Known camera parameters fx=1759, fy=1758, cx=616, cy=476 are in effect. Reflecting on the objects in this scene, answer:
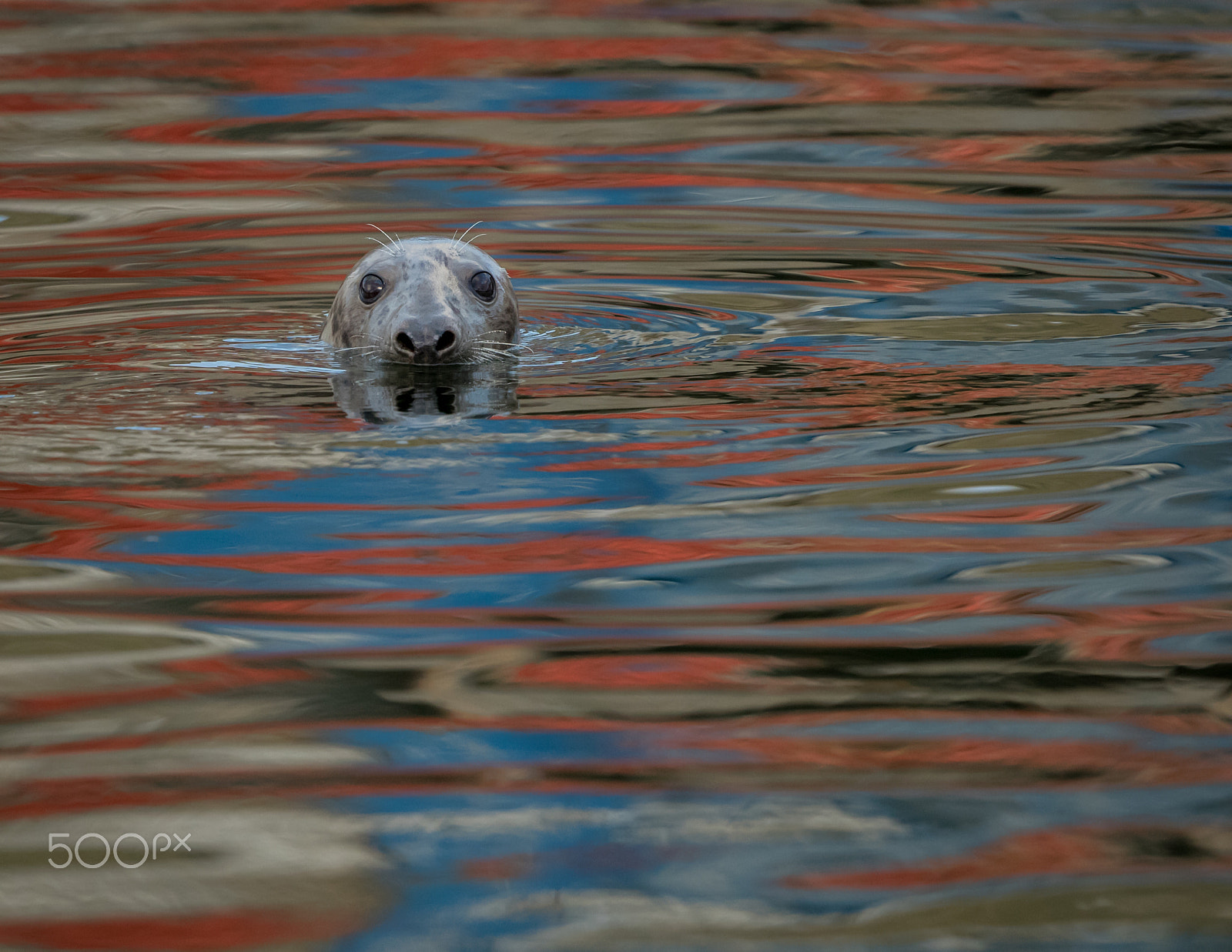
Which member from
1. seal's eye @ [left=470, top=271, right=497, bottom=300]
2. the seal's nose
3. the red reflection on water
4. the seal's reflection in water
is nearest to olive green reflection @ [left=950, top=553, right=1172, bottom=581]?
the red reflection on water

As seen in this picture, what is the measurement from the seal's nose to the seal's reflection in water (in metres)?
0.09

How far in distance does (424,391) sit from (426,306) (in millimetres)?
412

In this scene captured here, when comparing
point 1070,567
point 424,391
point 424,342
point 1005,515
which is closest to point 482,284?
point 424,342

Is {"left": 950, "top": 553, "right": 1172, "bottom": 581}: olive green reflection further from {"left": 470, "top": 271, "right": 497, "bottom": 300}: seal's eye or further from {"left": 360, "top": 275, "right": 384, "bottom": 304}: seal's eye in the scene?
{"left": 360, "top": 275, "right": 384, "bottom": 304}: seal's eye

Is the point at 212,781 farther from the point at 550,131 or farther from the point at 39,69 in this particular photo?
the point at 39,69

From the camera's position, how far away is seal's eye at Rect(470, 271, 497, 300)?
21.4 ft

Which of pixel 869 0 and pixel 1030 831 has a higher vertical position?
pixel 869 0

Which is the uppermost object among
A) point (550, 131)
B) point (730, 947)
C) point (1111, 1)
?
point (1111, 1)

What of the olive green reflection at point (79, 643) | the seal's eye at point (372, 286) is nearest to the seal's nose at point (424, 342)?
the seal's eye at point (372, 286)

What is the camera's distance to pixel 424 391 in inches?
230

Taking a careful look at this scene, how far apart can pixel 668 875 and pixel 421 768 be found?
581 mm

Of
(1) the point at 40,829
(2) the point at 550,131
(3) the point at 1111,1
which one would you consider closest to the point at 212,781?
(1) the point at 40,829

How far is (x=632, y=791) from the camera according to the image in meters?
2.99

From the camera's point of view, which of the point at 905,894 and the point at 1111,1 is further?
the point at 1111,1
